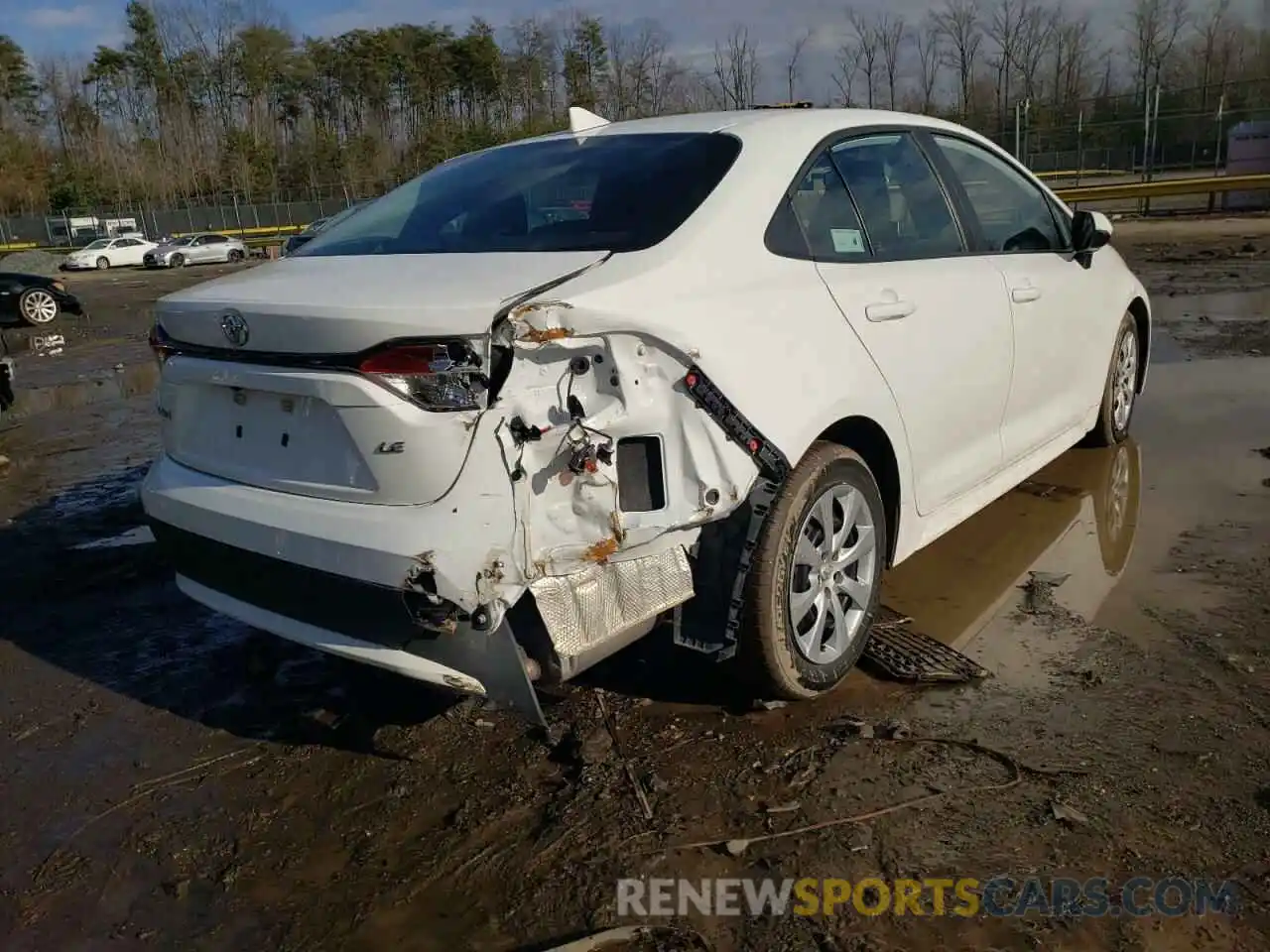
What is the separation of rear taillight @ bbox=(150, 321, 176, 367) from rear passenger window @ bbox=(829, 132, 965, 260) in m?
2.21

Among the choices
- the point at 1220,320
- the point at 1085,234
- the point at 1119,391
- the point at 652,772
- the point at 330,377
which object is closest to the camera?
the point at 330,377

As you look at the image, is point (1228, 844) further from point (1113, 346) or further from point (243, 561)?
point (1113, 346)

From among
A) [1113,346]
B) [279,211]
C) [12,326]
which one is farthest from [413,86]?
[1113,346]

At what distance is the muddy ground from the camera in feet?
8.09

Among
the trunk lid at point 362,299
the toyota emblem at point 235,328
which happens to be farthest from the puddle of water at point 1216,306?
the toyota emblem at point 235,328

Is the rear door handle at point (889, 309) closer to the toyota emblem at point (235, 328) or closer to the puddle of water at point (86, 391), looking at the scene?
the toyota emblem at point (235, 328)

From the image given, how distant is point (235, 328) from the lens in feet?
9.35

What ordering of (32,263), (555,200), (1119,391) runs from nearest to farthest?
(555,200) < (1119,391) < (32,263)

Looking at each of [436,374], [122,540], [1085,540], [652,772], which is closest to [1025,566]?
[1085,540]

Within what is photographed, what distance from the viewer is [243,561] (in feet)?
9.59

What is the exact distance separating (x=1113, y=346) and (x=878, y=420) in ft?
8.38

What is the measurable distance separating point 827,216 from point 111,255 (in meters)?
41.9

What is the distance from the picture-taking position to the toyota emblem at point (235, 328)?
111 inches

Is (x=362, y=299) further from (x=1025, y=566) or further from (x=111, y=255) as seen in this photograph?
(x=111, y=255)
